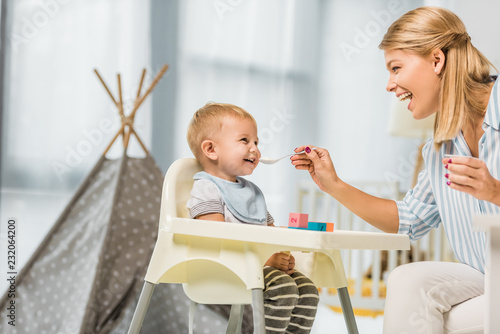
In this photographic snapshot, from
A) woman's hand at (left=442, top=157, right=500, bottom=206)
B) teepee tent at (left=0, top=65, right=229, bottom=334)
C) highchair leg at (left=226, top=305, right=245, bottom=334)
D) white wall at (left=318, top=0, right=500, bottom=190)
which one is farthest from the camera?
white wall at (left=318, top=0, right=500, bottom=190)

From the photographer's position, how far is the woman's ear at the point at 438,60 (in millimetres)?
1231

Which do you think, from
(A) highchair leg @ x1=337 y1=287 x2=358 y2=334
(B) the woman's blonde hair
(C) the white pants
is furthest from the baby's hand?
(B) the woman's blonde hair

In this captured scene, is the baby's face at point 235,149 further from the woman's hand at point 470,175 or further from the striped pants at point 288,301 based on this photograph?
the woman's hand at point 470,175

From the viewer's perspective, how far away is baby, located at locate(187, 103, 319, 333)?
115 cm

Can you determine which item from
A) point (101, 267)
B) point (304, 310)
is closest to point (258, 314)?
point (304, 310)

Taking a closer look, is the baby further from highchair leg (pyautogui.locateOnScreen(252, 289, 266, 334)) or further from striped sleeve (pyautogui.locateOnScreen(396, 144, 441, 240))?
striped sleeve (pyautogui.locateOnScreen(396, 144, 441, 240))

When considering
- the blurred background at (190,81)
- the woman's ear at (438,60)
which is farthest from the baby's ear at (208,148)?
the blurred background at (190,81)

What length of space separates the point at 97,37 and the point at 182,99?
0.50 m

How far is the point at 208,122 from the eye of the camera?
1.35 m

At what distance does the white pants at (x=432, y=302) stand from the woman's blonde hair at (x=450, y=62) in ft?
1.01

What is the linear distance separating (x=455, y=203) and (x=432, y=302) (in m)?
0.27

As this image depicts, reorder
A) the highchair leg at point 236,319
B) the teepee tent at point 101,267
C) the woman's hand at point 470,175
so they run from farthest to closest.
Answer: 1. the teepee tent at point 101,267
2. the highchair leg at point 236,319
3. the woman's hand at point 470,175

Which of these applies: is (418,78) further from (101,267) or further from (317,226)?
(101,267)

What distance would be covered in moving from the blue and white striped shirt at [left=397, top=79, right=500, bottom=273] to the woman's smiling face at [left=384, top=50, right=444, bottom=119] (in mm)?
102
